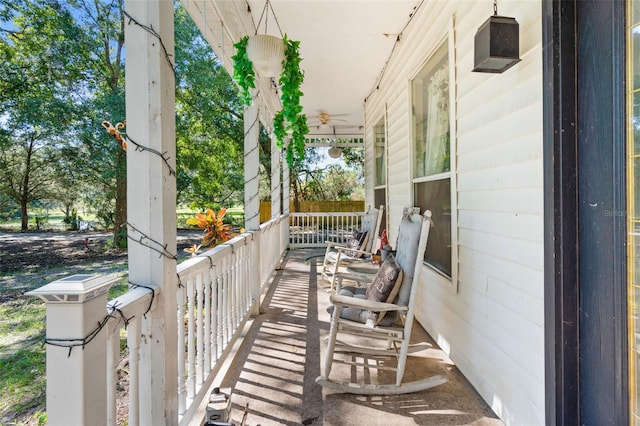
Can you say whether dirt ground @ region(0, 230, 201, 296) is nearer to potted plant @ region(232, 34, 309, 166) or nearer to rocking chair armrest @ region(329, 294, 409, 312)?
potted plant @ region(232, 34, 309, 166)

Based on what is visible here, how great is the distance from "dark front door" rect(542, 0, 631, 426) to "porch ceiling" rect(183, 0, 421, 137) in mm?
2237

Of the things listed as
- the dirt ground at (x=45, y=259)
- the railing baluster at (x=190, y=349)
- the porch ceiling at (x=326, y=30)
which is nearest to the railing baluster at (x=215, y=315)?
the railing baluster at (x=190, y=349)

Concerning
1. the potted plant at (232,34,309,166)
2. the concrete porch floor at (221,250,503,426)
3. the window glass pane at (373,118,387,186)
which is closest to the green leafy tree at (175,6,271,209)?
the window glass pane at (373,118,387,186)

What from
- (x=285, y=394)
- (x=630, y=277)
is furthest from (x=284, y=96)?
(x=630, y=277)

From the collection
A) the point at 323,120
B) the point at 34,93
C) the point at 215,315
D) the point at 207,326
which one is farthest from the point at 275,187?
the point at 207,326

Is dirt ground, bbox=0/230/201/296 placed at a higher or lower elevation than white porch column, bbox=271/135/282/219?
lower

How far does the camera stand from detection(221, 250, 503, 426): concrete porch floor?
1903 mm

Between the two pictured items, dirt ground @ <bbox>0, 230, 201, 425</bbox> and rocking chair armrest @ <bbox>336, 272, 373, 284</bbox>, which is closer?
rocking chair armrest @ <bbox>336, 272, 373, 284</bbox>

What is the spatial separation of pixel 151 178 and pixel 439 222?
7.71 feet

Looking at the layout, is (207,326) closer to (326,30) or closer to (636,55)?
(636,55)

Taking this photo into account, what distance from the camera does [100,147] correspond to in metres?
6.21

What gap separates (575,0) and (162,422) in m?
2.46

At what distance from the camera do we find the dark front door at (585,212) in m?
1.23

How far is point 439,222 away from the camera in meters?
2.94
